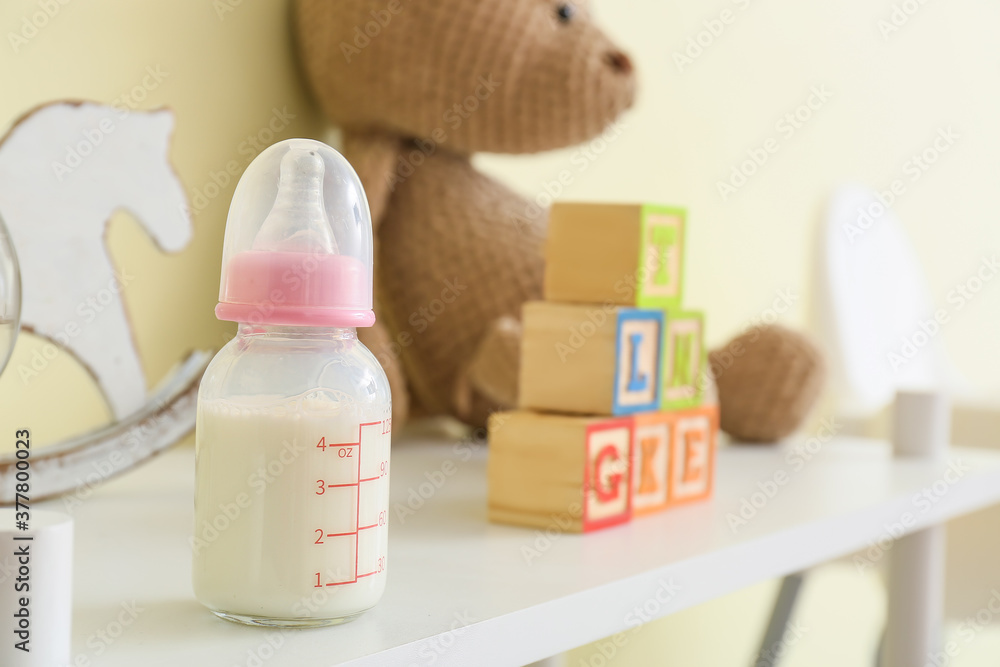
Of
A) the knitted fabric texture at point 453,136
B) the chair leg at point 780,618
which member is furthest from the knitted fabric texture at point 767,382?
the chair leg at point 780,618

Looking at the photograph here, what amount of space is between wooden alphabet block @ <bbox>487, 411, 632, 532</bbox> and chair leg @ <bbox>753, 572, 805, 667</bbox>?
693mm

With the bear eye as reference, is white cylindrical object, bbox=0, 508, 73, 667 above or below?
below

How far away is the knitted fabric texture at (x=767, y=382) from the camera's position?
3.10 ft

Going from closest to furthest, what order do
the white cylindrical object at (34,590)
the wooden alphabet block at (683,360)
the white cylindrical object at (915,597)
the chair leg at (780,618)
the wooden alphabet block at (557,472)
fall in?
the white cylindrical object at (34,590) < the wooden alphabet block at (557,472) < the wooden alphabet block at (683,360) < the white cylindrical object at (915,597) < the chair leg at (780,618)

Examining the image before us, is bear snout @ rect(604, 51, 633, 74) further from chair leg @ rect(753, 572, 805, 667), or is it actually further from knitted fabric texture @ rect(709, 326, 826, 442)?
chair leg @ rect(753, 572, 805, 667)

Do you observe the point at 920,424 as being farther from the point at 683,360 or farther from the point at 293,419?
the point at 293,419

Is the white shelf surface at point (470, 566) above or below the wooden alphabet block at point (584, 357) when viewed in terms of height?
below

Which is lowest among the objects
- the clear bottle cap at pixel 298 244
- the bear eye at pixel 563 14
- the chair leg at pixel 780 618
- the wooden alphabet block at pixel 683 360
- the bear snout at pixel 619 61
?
the chair leg at pixel 780 618

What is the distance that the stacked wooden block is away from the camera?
0.59m

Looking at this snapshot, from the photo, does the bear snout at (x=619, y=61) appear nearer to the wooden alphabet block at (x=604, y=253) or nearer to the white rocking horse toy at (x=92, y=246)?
the wooden alphabet block at (x=604, y=253)

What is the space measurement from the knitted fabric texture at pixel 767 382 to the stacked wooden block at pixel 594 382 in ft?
0.99

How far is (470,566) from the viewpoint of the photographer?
0.50 meters

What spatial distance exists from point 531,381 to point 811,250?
3.76 ft

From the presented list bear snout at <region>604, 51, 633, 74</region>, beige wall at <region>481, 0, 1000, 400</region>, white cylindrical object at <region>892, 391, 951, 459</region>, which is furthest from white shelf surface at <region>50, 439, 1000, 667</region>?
beige wall at <region>481, 0, 1000, 400</region>
